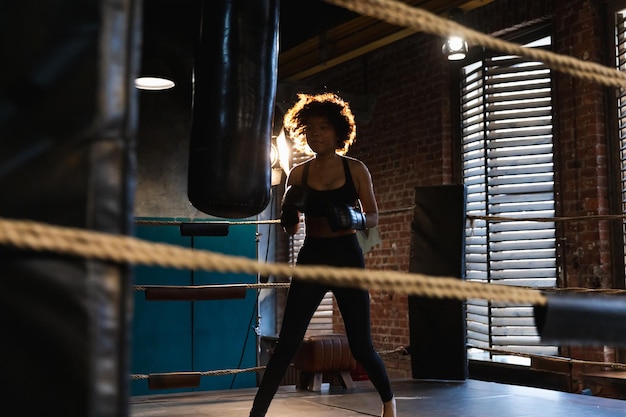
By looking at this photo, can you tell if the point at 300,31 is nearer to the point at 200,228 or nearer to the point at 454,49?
the point at 454,49

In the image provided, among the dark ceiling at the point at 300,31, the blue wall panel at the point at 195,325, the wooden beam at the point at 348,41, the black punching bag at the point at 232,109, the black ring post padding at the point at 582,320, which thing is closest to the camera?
the black ring post padding at the point at 582,320

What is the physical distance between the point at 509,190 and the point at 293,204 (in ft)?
10.5

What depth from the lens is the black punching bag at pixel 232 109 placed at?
7.61 feet

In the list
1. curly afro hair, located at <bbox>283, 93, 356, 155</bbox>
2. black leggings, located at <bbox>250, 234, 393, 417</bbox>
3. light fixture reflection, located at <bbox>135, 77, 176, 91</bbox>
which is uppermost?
light fixture reflection, located at <bbox>135, 77, 176, 91</bbox>

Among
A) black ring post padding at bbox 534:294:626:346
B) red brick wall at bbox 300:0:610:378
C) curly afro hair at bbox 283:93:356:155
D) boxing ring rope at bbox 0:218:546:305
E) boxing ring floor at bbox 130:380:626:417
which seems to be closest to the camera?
boxing ring rope at bbox 0:218:546:305

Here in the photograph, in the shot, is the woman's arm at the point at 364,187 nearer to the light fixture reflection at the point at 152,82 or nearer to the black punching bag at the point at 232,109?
the black punching bag at the point at 232,109

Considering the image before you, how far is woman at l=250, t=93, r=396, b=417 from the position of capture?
100 inches

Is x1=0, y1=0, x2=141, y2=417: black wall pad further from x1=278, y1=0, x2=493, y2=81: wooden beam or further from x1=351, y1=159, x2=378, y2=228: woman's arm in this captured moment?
x1=278, y1=0, x2=493, y2=81: wooden beam

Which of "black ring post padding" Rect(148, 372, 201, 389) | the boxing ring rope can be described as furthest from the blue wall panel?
the boxing ring rope

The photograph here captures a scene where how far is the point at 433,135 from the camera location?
622 centimetres

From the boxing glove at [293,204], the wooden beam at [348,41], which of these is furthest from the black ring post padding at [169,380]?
the wooden beam at [348,41]

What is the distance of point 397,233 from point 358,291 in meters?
3.94

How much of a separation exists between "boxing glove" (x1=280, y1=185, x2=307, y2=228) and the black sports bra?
2 centimetres

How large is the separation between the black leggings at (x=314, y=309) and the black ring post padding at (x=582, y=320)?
1.49 metres
